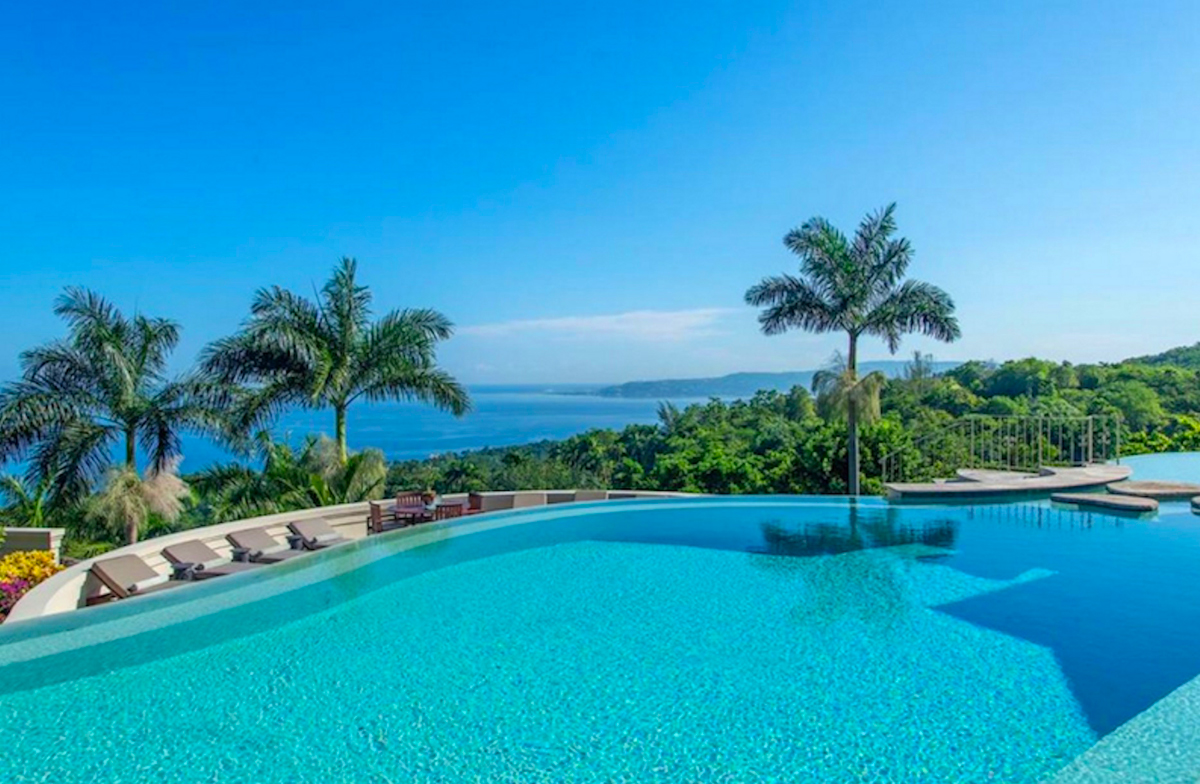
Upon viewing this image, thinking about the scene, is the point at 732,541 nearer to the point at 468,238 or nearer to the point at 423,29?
the point at 423,29

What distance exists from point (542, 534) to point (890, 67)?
37.5ft

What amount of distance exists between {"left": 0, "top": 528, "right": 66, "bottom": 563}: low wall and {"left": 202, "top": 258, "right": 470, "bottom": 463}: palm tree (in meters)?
3.74

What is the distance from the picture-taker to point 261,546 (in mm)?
10234

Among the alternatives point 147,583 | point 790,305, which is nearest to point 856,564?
point 790,305

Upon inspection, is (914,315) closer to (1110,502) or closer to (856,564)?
(1110,502)

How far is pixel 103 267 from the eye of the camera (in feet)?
78.2

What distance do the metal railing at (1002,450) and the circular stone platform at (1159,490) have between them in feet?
5.87

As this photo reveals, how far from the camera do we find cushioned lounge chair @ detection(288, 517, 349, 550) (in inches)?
417

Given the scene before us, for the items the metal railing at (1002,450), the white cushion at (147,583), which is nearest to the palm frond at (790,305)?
the metal railing at (1002,450)

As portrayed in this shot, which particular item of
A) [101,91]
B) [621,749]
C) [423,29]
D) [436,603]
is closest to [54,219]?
[101,91]

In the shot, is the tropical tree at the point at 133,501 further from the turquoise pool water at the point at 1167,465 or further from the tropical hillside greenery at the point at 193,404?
the turquoise pool water at the point at 1167,465

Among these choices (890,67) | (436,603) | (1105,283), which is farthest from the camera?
(1105,283)

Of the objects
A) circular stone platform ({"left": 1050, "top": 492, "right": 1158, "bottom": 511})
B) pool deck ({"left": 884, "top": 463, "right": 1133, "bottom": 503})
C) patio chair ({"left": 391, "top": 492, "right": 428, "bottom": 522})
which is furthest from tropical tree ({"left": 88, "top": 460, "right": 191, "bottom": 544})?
circular stone platform ({"left": 1050, "top": 492, "right": 1158, "bottom": 511})

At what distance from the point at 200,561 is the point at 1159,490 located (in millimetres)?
16678
